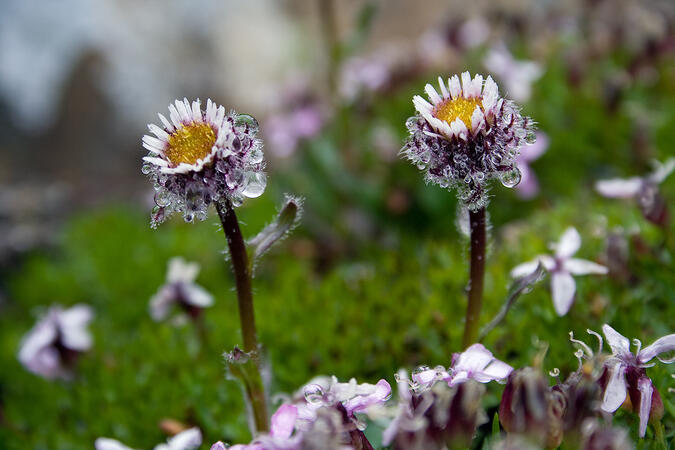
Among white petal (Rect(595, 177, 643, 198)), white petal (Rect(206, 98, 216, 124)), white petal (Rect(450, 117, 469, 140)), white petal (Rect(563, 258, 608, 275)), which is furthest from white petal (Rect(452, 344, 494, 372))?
white petal (Rect(595, 177, 643, 198))

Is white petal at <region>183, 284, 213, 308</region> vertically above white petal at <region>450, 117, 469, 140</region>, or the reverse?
white petal at <region>183, 284, 213, 308</region>

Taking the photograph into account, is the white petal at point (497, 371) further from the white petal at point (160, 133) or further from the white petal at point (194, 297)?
the white petal at point (194, 297)

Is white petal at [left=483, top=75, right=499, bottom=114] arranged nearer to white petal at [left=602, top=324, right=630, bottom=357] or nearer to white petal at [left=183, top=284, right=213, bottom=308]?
white petal at [left=602, top=324, right=630, bottom=357]

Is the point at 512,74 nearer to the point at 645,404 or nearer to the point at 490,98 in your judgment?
the point at 490,98

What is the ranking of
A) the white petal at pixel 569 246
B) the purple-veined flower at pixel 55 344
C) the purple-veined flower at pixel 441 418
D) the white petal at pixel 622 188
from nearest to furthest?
the purple-veined flower at pixel 441 418 → the white petal at pixel 569 246 → the white petal at pixel 622 188 → the purple-veined flower at pixel 55 344

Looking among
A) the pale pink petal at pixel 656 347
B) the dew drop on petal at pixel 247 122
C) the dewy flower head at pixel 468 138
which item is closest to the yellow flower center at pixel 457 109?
the dewy flower head at pixel 468 138

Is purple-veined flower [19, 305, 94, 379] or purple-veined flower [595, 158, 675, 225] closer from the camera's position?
purple-veined flower [595, 158, 675, 225]

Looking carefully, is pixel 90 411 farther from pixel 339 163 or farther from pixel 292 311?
pixel 339 163
